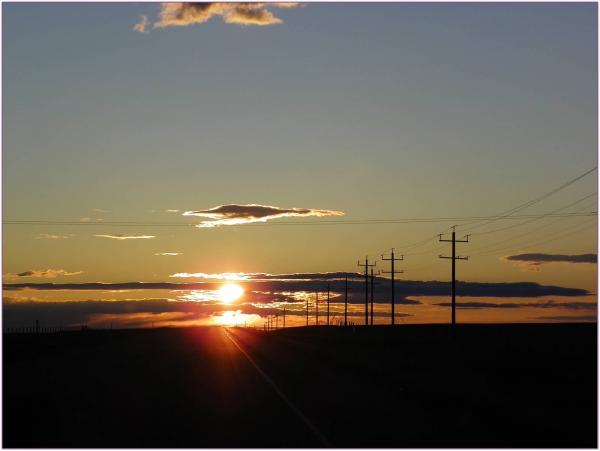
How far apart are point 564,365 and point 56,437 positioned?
27982mm

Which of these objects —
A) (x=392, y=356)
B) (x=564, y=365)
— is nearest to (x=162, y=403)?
(x=564, y=365)

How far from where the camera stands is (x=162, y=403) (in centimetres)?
2445

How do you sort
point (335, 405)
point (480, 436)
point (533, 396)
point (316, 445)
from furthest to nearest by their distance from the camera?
point (533, 396)
point (335, 405)
point (480, 436)
point (316, 445)

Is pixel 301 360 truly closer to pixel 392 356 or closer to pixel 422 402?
pixel 392 356

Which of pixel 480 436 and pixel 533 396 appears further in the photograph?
pixel 533 396

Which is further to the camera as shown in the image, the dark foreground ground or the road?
the dark foreground ground

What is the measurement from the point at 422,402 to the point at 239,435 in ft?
26.1

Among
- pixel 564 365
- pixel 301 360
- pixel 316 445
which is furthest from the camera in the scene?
pixel 301 360

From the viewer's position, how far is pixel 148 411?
22359 mm

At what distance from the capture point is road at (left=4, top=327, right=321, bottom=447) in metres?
17.4

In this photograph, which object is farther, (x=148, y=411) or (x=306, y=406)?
(x=306, y=406)

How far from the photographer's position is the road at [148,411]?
17375 millimetres

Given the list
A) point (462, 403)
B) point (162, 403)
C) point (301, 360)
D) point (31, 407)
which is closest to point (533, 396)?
point (462, 403)

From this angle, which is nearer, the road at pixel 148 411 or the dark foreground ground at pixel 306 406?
the road at pixel 148 411
